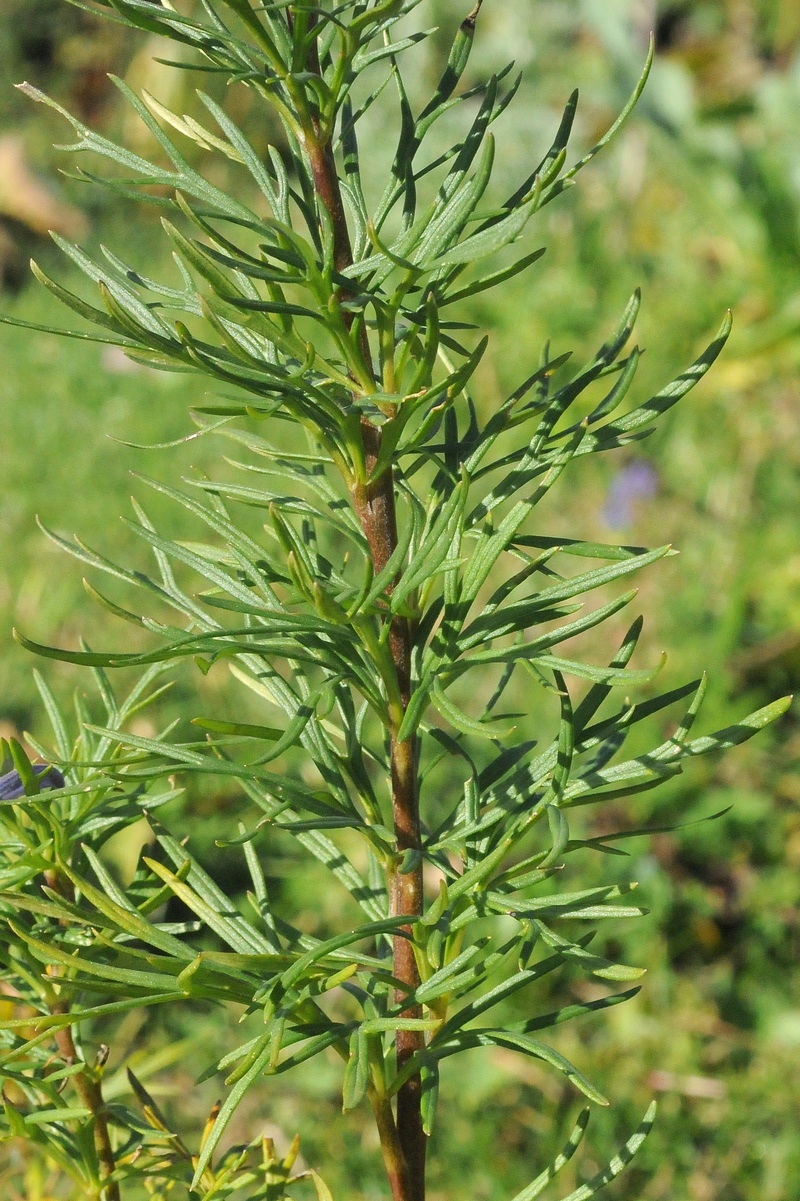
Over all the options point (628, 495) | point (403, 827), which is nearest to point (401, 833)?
point (403, 827)

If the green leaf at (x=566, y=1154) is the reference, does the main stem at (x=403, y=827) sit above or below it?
above

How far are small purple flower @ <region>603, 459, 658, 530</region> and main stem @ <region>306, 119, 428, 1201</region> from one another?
193 centimetres

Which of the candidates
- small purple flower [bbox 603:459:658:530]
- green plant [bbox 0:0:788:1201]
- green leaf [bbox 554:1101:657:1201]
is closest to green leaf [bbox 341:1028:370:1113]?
green plant [bbox 0:0:788:1201]

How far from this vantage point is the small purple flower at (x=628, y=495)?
237 centimetres

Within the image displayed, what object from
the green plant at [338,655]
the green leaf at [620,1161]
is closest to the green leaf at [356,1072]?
the green plant at [338,655]

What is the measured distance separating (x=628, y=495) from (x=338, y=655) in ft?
6.51

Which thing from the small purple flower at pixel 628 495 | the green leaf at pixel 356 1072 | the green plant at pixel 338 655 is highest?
the green plant at pixel 338 655

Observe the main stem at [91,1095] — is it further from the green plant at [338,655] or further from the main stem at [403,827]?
the main stem at [403,827]

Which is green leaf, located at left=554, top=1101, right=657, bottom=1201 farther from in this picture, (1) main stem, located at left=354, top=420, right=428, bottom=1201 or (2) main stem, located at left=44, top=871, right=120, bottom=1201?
(2) main stem, located at left=44, top=871, right=120, bottom=1201

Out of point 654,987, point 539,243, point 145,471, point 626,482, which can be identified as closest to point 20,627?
point 145,471

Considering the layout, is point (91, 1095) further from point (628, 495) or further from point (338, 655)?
point (628, 495)

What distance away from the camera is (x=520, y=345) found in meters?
2.87

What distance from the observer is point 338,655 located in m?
0.47

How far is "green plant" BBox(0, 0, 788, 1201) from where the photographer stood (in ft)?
1.38
